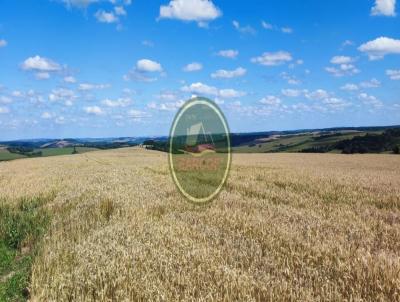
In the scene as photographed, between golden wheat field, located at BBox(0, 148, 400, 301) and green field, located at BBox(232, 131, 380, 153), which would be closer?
golden wheat field, located at BBox(0, 148, 400, 301)

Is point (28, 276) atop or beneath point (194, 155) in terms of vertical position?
beneath

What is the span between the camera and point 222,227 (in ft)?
29.8

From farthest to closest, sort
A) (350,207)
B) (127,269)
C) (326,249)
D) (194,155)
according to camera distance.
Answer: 1. (194,155)
2. (350,207)
3. (326,249)
4. (127,269)

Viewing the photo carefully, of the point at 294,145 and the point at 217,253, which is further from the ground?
the point at 217,253

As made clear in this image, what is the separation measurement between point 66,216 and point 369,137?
12082cm

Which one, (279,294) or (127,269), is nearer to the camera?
(279,294)

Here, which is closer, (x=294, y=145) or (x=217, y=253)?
(x=217, y=253)

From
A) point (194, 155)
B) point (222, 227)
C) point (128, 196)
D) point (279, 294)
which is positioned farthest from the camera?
point (194, 155)

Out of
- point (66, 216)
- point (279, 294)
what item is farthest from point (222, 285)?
point (66, 216)

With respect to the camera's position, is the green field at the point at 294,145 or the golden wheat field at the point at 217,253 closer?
the golden wheat field at the point at 217,253

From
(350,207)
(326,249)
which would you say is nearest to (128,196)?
(350,207)

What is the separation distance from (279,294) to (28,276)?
4418mm

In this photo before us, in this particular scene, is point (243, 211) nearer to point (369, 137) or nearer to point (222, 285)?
point (222, 285)

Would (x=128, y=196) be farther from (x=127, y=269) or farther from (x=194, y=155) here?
(x=127, y=269)
